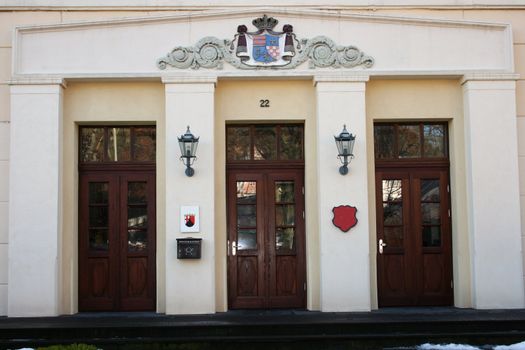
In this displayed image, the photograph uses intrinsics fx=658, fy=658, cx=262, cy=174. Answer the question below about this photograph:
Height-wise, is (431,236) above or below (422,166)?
below

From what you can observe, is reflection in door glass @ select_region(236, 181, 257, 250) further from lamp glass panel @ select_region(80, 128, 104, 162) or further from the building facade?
lamp glass panel @ select_region(80, 128, 104, 162)

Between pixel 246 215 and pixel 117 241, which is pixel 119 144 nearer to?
pixel 117 241

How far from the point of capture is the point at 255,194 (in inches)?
436

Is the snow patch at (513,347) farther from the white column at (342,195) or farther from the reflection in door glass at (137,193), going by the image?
the reflection in door glass at (137,193)

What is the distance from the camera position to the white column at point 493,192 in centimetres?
1055

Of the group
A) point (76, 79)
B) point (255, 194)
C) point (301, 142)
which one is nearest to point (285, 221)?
point (255, 194)

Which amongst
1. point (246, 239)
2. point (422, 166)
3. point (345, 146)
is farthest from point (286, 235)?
point (422, 166)

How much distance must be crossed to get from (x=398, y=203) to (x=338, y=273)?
1699 millimetres

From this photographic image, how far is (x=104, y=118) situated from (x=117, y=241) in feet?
6.76

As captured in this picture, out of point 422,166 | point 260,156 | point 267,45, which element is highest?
point 267,45

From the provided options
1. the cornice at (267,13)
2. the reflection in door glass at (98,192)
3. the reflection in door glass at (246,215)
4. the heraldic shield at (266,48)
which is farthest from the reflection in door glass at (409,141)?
the reflection in door glass at (98,192)

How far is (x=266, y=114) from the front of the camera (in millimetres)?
10938

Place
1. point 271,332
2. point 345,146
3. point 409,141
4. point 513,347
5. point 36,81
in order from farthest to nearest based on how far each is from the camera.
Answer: point 409,141
point 36,81
point 345,146
point 271,332
point 513,347

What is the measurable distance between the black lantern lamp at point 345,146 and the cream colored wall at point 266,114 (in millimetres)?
516
